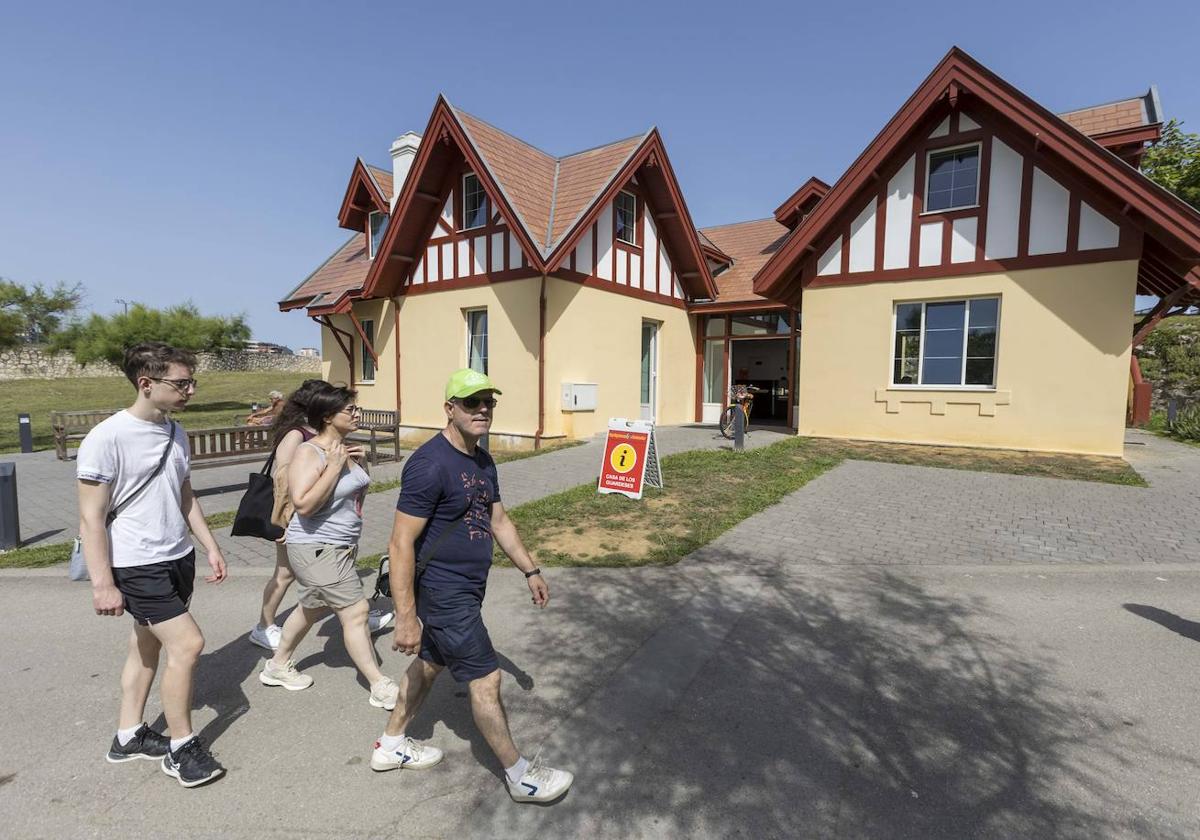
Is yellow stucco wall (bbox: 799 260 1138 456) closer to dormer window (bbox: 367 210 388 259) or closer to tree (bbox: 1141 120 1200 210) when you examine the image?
dormer window (bbox: 367 210 388 259)

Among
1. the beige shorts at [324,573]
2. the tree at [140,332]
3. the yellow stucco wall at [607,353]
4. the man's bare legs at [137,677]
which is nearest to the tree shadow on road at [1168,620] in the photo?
the beige shorts at [324,573]

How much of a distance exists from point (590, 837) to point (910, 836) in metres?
1.22

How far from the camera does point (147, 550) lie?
8.98 feet

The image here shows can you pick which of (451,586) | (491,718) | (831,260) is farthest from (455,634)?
(831,260)

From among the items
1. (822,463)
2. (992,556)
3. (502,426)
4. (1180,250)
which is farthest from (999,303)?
(502,426)

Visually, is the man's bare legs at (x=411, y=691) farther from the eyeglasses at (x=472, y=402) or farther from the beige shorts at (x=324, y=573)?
the eyeglasses at (x=472, y=402)

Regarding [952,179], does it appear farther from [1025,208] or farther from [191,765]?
[191,765]

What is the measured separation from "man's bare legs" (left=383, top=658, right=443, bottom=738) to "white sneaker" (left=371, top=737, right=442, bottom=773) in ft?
0.24

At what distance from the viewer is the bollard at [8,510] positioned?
626 centimetres

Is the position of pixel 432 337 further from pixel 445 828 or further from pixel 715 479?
pixel 445 828

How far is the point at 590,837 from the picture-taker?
7.77ft

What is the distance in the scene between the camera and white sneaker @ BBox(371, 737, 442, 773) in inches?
106

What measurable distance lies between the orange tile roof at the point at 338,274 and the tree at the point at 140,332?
13921mm

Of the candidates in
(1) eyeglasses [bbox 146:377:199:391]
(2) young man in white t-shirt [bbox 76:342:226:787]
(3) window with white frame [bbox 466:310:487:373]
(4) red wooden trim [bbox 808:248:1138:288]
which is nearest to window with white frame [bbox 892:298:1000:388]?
(4) red wooden trim [bbox 808:248:1138:288]
